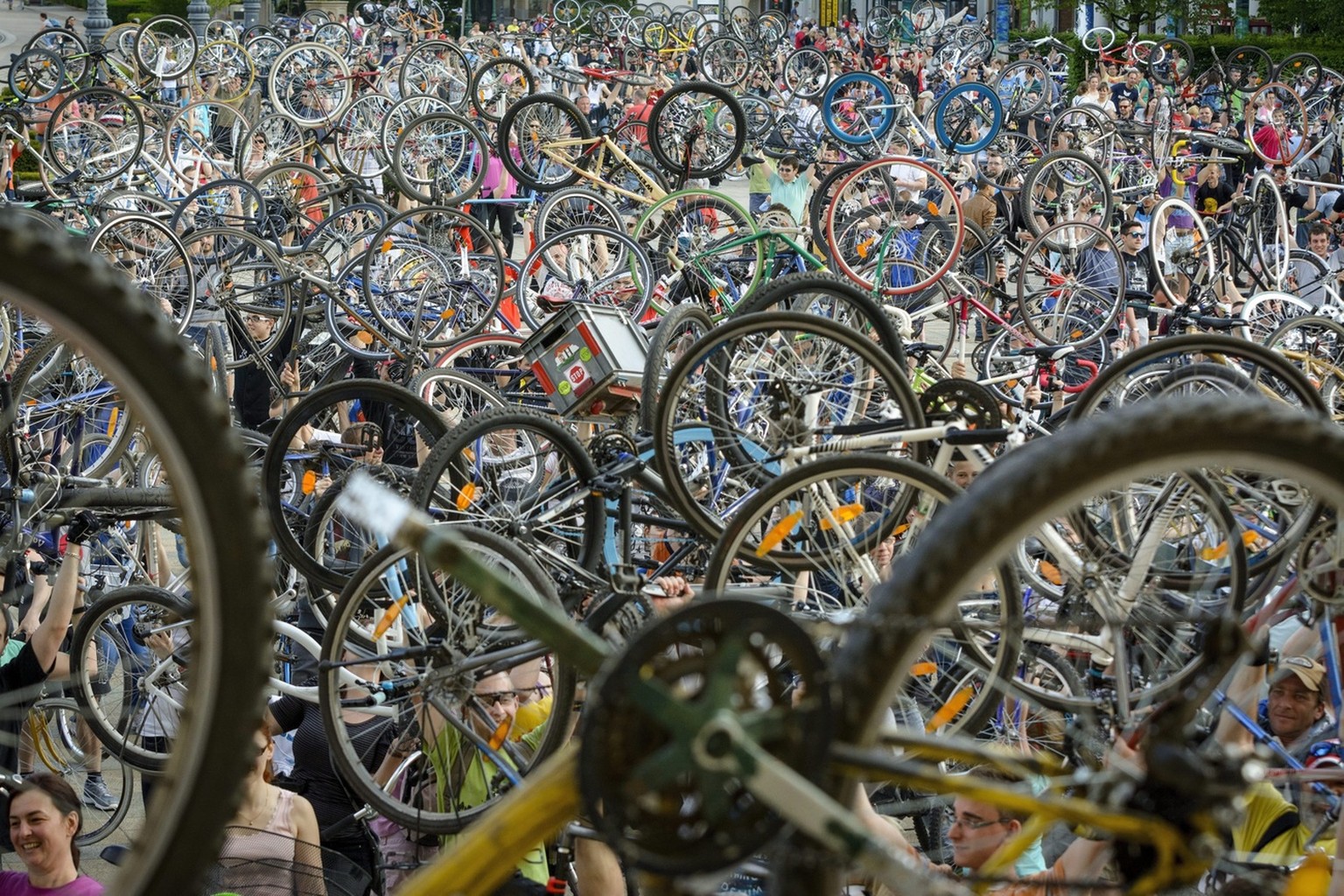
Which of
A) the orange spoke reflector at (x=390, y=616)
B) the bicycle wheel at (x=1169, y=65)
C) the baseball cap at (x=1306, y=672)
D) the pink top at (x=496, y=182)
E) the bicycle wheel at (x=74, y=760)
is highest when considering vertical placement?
the bicycle wheel at (x=1169, y=65)

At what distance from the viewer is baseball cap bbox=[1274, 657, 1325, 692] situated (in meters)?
4.64

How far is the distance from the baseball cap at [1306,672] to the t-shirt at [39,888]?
3.87 metres

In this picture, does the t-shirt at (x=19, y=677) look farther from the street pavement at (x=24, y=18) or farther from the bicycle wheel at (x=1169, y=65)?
the street pavement at (x=24, y=18)

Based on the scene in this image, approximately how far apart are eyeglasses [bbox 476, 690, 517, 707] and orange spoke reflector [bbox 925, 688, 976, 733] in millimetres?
1408

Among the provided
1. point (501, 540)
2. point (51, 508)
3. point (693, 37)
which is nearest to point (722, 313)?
point (51, 508)

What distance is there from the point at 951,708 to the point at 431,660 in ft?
5.56

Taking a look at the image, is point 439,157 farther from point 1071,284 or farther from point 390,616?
point 390,616

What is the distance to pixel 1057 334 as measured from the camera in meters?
12.4

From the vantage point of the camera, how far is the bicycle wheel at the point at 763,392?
5.32m

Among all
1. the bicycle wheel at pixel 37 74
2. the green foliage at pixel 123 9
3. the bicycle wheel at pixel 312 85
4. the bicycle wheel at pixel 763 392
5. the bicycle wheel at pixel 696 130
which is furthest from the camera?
the green foliage at pixel 123 9

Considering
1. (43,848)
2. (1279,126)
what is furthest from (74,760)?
(1279,126)

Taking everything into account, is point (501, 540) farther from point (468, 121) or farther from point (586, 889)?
point (468, 121)

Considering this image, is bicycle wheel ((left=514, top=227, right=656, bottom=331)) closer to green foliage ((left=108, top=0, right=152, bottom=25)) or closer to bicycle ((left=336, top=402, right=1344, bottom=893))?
bicycle ((left=336, top=402, right=1344, bottom=893))

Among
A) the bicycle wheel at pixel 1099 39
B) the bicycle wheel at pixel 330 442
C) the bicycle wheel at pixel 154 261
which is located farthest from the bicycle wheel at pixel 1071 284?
the bicycle wheel at pixel 1099 39
